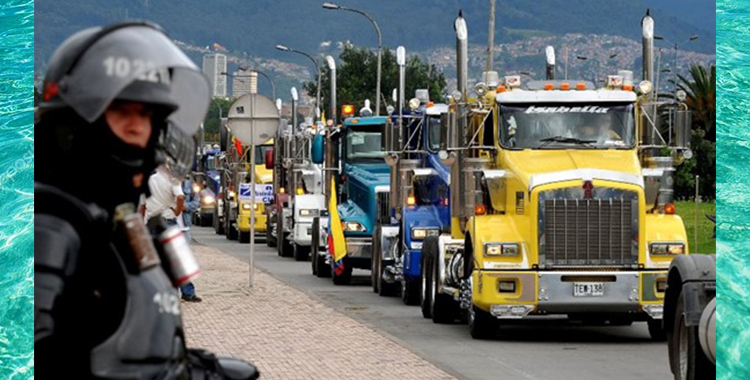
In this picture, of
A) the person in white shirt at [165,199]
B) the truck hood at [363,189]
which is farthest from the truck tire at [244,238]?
the person in white shirt at [165,199]

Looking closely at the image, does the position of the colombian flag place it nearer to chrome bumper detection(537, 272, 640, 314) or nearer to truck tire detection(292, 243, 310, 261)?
truck tire detection(292, 243, 310, 261)

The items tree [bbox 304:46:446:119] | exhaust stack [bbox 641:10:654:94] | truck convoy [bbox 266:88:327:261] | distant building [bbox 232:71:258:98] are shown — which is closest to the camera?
exhaust stack [bbox 641:10:654:94]

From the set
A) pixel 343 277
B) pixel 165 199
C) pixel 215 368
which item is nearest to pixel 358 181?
pixel 343 277

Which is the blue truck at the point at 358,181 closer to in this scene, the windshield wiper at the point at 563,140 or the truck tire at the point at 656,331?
the windshield wiper at the point at 563,140

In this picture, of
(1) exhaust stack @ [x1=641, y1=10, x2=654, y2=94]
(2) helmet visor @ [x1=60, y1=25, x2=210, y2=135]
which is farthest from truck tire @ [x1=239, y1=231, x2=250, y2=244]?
(2) helmet visor @ [x1=60, y1=25, x2=210, y2=135]

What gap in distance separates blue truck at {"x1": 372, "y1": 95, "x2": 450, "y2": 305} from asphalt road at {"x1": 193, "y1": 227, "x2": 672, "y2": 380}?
57 centimetres

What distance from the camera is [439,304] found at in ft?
72.5

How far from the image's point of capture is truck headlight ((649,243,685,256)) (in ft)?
63.9

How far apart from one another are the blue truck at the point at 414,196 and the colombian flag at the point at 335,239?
10.2ft

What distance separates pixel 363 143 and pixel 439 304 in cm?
888

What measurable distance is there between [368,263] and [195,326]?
9.85 meters

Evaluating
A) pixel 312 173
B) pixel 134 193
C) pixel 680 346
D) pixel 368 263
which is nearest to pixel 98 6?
pixel 680 346

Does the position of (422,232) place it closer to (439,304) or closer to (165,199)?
(439,304)

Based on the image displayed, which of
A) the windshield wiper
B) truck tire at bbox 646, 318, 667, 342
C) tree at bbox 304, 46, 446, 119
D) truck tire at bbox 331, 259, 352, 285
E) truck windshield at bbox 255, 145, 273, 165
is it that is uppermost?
tree at bbox 304, 46, 446, 119
